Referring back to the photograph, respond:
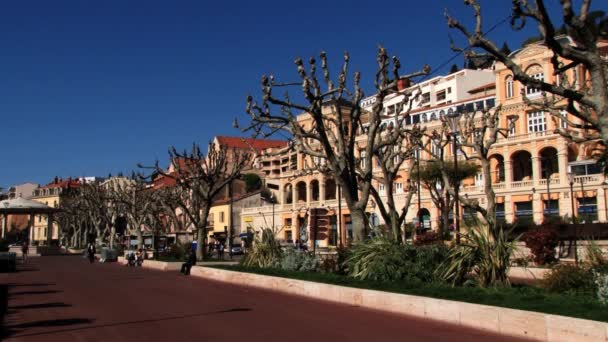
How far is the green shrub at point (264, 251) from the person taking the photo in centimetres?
2294

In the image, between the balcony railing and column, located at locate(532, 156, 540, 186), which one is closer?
the balcony railing

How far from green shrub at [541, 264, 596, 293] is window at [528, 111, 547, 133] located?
136ft

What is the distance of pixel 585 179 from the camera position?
44344mm

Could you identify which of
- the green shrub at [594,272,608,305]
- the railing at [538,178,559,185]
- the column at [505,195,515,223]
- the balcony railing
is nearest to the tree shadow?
the green shrub at [594,272,608,305]

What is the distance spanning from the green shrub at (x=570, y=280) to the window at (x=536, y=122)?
41419 millimetres

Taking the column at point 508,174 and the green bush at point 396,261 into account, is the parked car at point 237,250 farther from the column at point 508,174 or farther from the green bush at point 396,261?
the green bush at point 396,261

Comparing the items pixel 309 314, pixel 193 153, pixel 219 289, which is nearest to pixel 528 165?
pixel 193 153

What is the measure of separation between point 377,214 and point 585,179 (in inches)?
808

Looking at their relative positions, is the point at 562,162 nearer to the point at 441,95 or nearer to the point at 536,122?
the point at 536,122

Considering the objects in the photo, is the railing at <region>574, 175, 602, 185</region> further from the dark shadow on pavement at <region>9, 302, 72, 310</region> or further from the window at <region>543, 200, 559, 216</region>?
the dark shadow on pavement at <region>9, 302, 72, 310</region>

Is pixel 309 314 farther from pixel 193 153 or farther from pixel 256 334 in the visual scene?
pixel 193 153

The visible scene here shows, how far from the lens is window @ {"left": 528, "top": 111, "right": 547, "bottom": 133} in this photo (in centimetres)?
5103

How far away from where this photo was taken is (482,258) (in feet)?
44.1

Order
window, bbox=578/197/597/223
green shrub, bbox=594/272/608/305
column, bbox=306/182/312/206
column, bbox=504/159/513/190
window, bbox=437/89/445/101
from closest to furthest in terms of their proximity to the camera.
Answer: green shrub, bbox=594/272/608/305 < window, bbox=578/197/597/223 < column, bbox=504/159/513/190 < column, bbox=306/182/312/206 < window, bbox=437/89/445/101
